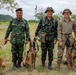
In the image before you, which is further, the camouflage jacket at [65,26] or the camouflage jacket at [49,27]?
the camouflage jacket at [49,27]

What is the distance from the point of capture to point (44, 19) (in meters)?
Answer: 8.70

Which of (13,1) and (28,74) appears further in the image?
(13,1)

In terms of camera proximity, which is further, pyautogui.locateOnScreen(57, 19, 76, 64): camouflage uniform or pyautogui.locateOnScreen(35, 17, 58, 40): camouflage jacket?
pyautogui.locateOnScreen(35, 17, 58, 40): camouflage jacket

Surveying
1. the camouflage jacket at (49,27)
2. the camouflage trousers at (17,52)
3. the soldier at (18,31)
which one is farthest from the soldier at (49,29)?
the camouflage trousers at (17,52)

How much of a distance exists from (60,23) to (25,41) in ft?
4.29

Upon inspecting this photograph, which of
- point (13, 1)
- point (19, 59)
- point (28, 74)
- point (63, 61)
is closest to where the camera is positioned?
point (28, 74)

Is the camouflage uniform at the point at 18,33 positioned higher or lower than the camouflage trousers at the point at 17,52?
higher

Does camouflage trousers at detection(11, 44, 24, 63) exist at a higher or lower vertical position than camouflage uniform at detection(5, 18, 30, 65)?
lower

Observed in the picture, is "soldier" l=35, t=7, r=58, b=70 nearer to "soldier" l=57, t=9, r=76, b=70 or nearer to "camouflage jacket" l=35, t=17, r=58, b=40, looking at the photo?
"camouflage jacket" l=35, t=17, r=58, b=40

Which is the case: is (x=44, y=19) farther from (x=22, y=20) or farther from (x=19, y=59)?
(x=19, y=59)

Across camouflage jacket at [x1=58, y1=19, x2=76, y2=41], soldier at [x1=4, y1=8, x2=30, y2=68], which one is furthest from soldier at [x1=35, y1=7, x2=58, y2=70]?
soldier at [x1=4, y1=8, x2=30, y2=68]

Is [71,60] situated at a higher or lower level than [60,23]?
lower

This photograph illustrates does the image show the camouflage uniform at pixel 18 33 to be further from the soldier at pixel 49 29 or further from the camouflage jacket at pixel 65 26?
the camouflage jacket at pixel 65 26

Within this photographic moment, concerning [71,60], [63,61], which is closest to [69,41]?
[71,60]
